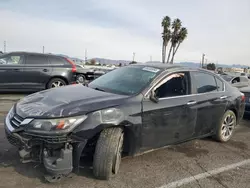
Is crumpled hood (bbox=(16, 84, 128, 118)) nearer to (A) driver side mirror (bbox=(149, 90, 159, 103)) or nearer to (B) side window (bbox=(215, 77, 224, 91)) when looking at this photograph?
(A) driver side mirror (bbox=(149, 90, 159, 103))

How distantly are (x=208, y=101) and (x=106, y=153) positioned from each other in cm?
229

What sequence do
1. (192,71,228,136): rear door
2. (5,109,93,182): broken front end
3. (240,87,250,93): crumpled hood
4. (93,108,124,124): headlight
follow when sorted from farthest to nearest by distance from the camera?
1. (240,87,250,93): crumpled hood
2. (192,71,228,136): rear door
3. (93,108,124,124): headlight
4. (5,109,93,182): broken front end

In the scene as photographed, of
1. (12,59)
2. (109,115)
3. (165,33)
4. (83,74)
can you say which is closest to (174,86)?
(109,115)

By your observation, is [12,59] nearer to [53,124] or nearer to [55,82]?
[55,82]

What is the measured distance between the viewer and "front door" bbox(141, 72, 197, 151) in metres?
3.66

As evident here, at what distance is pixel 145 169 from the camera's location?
3.74 m

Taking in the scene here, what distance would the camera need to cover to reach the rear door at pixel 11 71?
888 centimetres

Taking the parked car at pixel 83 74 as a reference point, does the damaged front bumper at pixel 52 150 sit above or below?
below

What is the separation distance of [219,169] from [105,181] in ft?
5.91

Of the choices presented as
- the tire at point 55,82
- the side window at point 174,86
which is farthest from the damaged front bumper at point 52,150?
the tire at point 55,82

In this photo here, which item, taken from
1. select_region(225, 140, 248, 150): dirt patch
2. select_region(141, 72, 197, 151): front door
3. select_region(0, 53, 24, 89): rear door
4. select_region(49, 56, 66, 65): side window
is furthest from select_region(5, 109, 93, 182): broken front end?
select_region(49, 56, 66, 65): side window

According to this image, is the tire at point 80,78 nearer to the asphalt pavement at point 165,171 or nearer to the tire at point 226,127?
the asphalt pavement at point 165,171

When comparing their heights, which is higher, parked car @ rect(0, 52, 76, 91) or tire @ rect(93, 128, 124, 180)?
parked car @ rect(0, 52, 76, 91)

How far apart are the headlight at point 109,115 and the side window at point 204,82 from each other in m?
1.82
